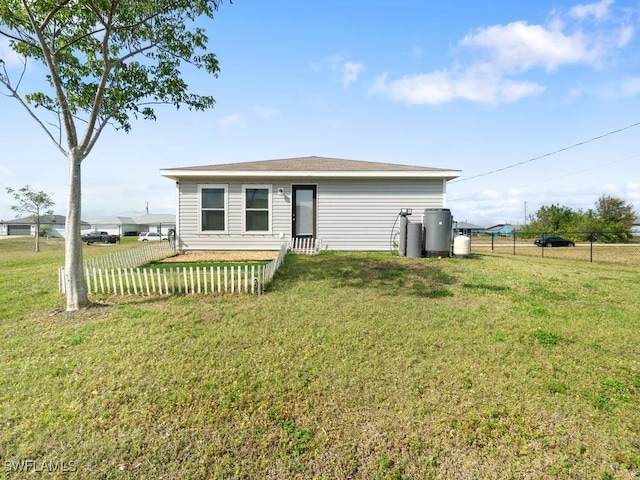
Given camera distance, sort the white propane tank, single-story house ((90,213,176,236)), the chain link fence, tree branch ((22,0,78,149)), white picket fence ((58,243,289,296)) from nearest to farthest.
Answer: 1. tree branch ((22,0,78,149))
2. white picket fence ((58,243,289,296))
3. the white propane tank
4. the chain link fence
5. single-story house ((90,213,176,236))

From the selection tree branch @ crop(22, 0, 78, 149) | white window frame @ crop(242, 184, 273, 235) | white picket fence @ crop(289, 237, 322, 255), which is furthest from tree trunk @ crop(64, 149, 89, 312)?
white picket fence @ crop(289, 237, 322, 255)

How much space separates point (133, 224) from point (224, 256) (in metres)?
62.4

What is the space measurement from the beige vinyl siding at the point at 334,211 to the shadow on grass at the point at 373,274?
2102 mm

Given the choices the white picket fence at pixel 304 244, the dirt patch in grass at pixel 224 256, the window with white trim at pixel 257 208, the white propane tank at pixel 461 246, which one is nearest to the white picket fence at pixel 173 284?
the dirt patch in grass at pixel 224 256

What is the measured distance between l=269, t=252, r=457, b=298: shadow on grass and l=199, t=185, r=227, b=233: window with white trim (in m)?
3.29

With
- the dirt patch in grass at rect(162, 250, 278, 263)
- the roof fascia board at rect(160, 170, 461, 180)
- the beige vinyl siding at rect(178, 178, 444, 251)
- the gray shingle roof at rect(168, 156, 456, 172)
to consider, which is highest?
the gray shingle roof at rect(168, 156, 456, 172)

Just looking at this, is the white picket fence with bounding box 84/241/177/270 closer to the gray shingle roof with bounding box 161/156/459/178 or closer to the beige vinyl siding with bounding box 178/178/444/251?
the beige vinyl siding with bounding box 178/178/444/251

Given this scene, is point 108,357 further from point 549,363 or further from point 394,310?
point 549,363

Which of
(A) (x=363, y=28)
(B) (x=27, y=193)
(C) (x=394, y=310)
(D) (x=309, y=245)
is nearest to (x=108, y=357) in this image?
(C) (x=394, y=310)

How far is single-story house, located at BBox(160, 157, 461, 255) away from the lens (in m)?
11.3

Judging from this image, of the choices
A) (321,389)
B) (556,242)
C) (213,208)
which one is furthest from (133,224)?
(321,389)

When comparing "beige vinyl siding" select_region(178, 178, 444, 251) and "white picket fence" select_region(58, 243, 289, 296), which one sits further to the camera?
"beige vinyl siding" select_region(178, 178, 444, 251)

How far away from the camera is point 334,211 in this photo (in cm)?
1149

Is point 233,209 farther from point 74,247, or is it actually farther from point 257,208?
point 74,247
